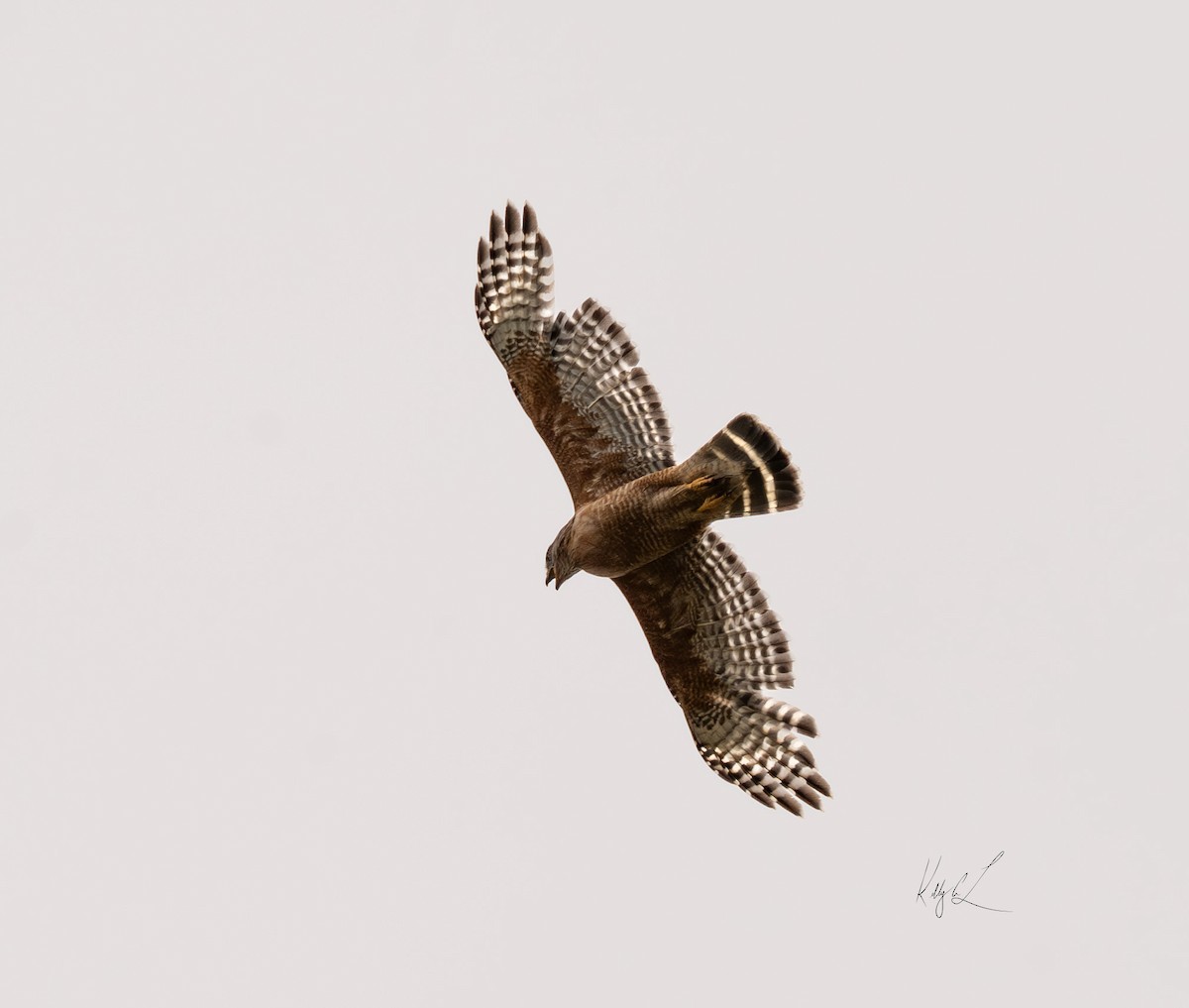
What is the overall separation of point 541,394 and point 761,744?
3541 mm

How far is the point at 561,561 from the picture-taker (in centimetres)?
1312

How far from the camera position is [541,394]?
1338cm

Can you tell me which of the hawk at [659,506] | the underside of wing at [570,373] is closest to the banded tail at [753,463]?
the hawk at [659,506]

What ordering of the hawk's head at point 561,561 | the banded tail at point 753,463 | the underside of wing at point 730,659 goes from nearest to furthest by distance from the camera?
the banded tail at point 753,463 → the hawk's head at point 561,561 → the underside of wing at point 730,659

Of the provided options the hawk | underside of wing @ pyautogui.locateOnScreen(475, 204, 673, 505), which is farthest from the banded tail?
underside of wing @ pyautogui.locateOnScreen(475, 204, 673, 505)

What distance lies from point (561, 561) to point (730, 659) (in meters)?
1.81

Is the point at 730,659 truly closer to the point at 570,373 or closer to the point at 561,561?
the point at 561,561

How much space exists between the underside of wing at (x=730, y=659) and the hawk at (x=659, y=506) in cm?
1

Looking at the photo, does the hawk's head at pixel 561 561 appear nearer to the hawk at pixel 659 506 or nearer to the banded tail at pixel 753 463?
the hawk at pixel 659 506

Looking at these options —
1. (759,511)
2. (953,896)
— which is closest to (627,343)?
(759,511)

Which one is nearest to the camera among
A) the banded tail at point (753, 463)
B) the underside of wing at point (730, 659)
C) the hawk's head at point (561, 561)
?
the banded tail at point (753, 463)

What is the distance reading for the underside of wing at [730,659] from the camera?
44.8 feet

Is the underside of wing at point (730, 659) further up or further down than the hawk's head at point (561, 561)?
further down

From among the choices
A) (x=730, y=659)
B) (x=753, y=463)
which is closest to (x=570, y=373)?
(x=753, y=463)
